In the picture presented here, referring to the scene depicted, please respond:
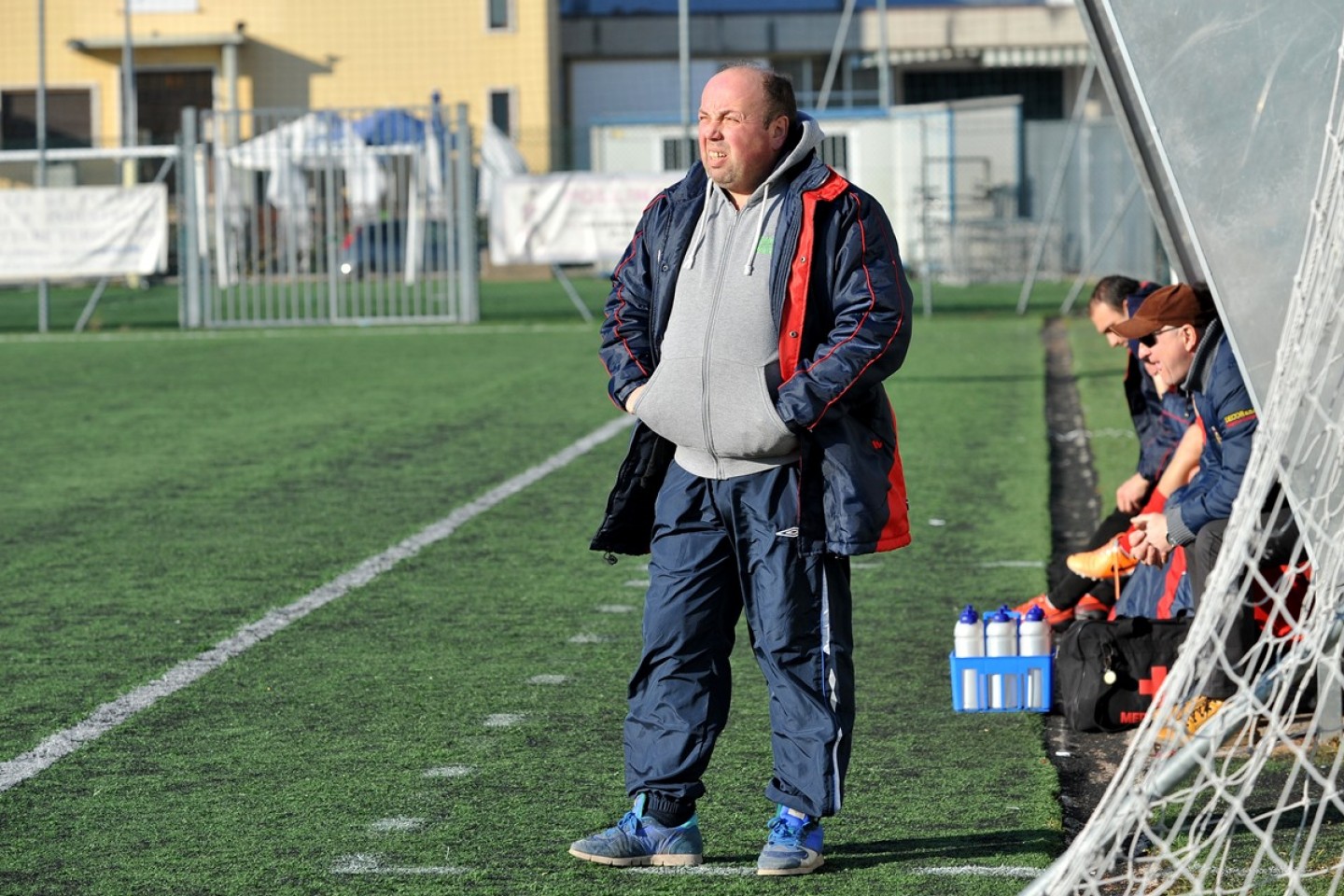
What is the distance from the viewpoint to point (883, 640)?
21.3 ft

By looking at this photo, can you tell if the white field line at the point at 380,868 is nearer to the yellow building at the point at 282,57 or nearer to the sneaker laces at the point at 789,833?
the sneaker laces at the point at 789,833

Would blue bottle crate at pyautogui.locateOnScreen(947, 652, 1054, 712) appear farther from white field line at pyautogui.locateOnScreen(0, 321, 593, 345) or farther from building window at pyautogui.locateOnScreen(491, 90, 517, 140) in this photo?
building window at pyautogui.locateOnScreen(491, 90, 517, 140)

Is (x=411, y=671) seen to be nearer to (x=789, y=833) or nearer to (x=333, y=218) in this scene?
(x=789, y=833)

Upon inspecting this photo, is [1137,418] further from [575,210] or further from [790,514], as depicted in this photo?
[575,210]

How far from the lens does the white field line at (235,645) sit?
5.12 metres

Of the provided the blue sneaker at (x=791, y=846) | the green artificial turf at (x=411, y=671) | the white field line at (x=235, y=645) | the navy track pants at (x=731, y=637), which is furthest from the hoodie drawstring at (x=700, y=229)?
the white field line at (x=235, y=645)

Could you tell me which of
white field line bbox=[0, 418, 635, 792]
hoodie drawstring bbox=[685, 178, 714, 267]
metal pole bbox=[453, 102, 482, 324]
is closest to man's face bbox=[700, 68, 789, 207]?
hoodie drawstring bbox=[685, 178, 714, 267]

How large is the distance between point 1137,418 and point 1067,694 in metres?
1.77

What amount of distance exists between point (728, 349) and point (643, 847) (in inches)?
41.3

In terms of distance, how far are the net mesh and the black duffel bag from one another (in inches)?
26.4

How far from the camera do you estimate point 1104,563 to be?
6.55 m

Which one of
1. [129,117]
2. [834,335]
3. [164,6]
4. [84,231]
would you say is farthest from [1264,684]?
[164,6]

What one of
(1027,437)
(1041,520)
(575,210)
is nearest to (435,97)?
(575,210)

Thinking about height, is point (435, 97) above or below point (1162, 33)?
above
